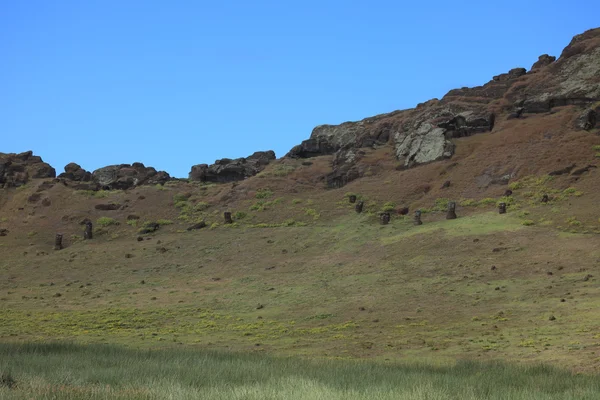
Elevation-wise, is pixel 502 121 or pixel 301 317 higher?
pixel 502 121

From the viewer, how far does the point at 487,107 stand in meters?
88.4

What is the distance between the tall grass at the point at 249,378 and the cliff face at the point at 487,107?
5826cm

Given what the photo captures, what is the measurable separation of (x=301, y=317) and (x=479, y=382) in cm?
2066

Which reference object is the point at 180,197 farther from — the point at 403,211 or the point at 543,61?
the point at 543,61

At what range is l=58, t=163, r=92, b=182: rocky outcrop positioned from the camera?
102m

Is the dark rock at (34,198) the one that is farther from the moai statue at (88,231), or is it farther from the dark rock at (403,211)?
the dark rock at (403,211)

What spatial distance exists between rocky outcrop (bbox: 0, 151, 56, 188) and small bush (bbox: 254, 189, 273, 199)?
35011 millimetres

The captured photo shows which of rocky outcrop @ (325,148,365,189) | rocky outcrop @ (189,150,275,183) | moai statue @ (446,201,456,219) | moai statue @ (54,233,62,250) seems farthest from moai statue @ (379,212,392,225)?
rocky outcrop @ (189,150,275,183)

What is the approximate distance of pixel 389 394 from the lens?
519 inches

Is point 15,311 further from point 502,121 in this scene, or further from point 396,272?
point 502,121

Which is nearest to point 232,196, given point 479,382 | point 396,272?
point 396,272

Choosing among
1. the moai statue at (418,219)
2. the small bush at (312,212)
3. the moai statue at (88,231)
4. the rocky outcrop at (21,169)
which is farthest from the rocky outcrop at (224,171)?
the moai statue at (418,219)

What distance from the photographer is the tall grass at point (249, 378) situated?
13.0 metres

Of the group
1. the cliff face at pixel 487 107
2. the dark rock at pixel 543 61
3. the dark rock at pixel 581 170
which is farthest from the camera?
the dark rock at pixel 543 61
